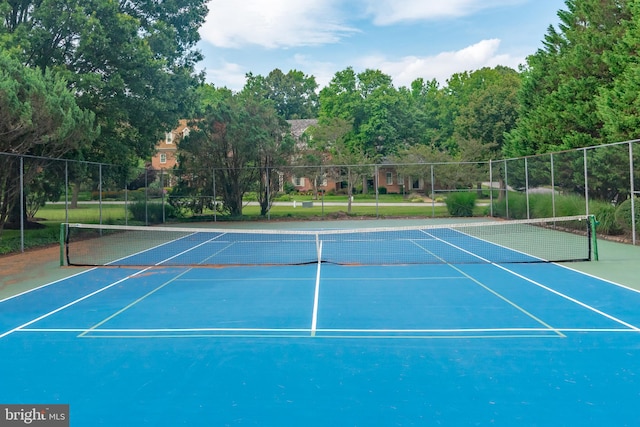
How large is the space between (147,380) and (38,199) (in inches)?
716

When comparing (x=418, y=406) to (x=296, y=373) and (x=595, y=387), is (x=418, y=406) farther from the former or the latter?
(x=595, y=387)

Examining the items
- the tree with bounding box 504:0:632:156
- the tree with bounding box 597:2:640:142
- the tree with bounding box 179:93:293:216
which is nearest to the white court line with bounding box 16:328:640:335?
the tree with bounding box 597:2:640:142

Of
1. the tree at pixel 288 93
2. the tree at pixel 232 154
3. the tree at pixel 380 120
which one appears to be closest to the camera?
the tree at pixel 232 154

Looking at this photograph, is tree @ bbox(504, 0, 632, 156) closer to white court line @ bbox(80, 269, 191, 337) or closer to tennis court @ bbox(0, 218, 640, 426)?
tennis court @ bbox(0, 218, 640, 426)

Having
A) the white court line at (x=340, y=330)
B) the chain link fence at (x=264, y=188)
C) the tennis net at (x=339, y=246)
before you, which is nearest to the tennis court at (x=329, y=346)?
the white court line at (x=340, y=330)

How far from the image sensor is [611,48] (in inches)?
777

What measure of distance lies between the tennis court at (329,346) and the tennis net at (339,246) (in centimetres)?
101

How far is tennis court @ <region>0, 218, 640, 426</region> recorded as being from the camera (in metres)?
4.35

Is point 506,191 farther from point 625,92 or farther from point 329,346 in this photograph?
point 329,346

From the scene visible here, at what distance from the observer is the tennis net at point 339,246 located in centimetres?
1266

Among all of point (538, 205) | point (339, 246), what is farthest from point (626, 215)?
point (339, 246)

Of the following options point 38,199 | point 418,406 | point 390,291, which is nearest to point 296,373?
point 418,406

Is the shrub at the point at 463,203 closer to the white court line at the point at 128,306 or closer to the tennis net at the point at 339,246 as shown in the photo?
the tennis net at the point at 339,246

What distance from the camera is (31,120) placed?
43.8ft
